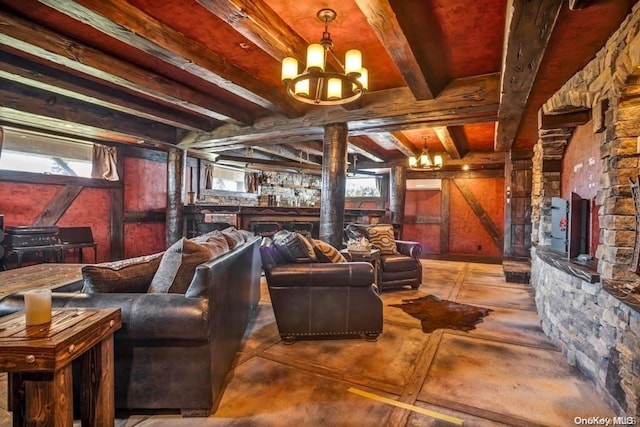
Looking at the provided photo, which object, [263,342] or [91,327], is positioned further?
[263,342]

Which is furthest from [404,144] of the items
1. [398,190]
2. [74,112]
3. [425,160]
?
[74,112]

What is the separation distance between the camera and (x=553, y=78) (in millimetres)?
2676

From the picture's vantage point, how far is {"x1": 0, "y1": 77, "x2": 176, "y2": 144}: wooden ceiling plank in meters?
3.87

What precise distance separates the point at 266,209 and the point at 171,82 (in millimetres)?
2611

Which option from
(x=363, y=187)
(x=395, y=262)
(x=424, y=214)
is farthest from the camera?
(x=363, y=187)

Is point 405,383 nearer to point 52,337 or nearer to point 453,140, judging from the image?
point 52,337

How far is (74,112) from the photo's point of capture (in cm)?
435

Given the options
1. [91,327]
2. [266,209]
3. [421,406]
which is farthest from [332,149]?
[91,327]

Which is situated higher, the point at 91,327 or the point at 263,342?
the point at 91,327

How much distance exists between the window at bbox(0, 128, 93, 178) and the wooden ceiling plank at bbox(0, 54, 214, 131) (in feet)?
5.24

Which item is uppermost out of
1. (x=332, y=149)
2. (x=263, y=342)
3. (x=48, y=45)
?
(x=48, y=45)

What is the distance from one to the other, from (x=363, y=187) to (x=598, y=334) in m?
8.11

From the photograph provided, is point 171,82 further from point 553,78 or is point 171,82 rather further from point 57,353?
point 553,78
